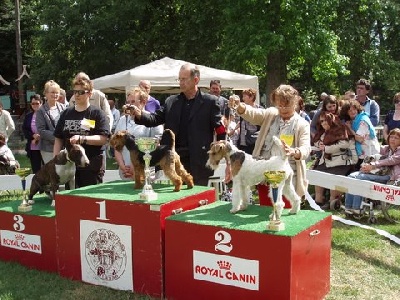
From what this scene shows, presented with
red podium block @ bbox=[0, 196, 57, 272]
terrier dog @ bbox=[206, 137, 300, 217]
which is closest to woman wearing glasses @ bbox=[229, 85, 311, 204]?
terrier dog @ bbox=[206, 137, 300, 217]

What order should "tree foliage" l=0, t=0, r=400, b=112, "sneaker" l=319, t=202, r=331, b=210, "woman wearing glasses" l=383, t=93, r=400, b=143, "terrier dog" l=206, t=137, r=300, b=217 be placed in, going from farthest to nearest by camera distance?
1. "tree foliage" l=0, t=0, r=400, b=112
2. "woman wearing glasses" l=383, t=93, r=400, b=143
3. "sneaker" l=319, t=202, r=331, b=210
4. "terrier dog" l=206, t=137, r=300, b=217

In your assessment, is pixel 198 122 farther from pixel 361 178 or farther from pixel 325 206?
pixel 325 206

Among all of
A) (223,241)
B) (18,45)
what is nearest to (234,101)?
(223,241)

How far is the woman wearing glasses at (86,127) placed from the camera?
13.6ft

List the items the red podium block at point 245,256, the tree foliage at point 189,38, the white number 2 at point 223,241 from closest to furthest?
the red podium block at point 245,256, the white number 2 at point 223,241, the tree foliage at point 189,38

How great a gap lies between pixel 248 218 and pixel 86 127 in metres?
1.77

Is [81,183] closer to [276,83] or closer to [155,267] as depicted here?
[155,267]

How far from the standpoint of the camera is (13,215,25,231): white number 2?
421cm

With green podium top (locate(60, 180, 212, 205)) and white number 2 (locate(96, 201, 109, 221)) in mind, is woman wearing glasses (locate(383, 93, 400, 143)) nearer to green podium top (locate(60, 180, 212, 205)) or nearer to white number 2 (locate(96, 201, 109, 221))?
green podium top (locate(60, 180, 212, 205))

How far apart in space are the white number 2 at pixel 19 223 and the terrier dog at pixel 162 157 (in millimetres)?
1215

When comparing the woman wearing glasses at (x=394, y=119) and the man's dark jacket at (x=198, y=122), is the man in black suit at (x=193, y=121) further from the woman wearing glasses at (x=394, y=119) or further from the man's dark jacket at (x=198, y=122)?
the woman wearing glasses at (x=394, y=119)

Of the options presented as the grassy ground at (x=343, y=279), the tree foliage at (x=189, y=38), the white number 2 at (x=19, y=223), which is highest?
the tree foliage at (x=189, y=38)

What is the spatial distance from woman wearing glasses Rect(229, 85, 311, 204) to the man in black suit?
0.56 meters

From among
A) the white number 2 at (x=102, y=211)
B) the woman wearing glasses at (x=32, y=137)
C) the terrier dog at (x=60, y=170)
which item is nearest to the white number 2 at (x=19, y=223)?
the terrier dog at (x=60, y=170)
